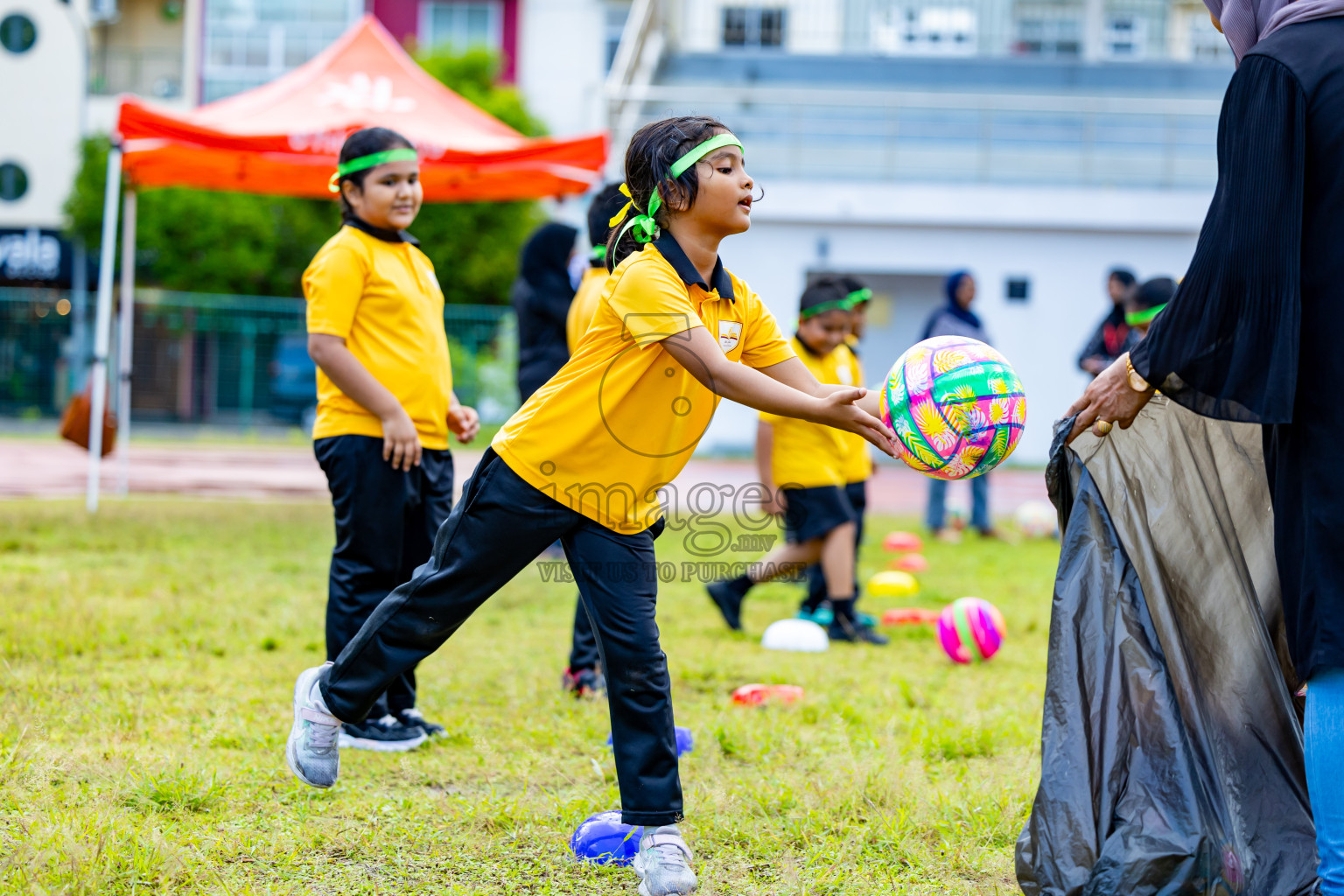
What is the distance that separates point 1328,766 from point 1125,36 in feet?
88.6

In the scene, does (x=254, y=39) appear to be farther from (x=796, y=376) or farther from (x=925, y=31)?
(x=796, y=376)

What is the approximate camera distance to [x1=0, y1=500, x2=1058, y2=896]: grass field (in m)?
2.97

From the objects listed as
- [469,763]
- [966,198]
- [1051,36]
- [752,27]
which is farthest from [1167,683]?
[1051,36]

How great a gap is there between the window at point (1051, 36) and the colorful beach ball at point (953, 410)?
25.3 metres

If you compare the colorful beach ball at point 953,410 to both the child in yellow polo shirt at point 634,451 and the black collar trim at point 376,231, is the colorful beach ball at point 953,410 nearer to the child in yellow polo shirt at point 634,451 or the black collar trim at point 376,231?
the child in yellow polo shirt at point 634,451

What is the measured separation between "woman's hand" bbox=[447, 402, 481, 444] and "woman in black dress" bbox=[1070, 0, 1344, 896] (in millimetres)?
2516

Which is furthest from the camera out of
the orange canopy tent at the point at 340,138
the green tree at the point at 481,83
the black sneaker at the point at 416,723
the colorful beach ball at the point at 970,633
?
the green tree at the point at 481,83

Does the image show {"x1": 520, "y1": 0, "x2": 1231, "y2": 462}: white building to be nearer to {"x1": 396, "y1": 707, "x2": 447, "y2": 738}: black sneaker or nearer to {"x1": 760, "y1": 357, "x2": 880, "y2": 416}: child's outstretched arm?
{"x1": 396, "y1": 707, "x2": 447, "y2": 738}: black sneaker

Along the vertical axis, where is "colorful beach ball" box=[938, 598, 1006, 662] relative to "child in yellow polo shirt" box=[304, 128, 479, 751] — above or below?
below

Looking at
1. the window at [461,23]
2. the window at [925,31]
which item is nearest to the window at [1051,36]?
the window at [925,31]

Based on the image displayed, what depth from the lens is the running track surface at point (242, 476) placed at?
12719 mm

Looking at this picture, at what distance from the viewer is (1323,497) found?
2398mm

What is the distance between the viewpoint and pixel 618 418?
3002 mm

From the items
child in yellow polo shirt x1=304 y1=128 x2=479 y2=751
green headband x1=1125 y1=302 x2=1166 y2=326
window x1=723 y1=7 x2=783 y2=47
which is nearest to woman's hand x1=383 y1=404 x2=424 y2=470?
child in yellow polo shirt x1=304 y1=128 x2=479 y2=751
